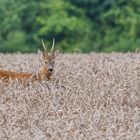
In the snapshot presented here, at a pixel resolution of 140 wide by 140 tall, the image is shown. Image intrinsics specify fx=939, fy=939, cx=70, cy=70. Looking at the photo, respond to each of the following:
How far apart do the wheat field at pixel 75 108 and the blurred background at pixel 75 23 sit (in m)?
30.7

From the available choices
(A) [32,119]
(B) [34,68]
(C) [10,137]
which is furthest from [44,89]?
(B) [34,68]

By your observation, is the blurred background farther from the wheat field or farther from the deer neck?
the wheat field

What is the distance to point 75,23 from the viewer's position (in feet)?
144

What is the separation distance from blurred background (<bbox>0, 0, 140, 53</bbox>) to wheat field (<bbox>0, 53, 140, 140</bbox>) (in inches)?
1210

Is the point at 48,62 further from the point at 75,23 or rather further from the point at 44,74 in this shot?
the point at 75,23

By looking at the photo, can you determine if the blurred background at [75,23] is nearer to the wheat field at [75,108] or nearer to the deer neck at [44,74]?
the deer neck at [44,74]

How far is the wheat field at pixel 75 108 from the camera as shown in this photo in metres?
7.93

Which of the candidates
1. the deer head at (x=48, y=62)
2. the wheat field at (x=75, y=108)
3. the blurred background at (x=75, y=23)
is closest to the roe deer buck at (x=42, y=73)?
the deer head at (x=48, y=62)

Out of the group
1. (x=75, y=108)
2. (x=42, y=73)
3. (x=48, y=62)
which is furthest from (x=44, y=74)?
(x=75, y=108)

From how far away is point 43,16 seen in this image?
4547 centimetres

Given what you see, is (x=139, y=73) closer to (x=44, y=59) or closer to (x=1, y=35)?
(x=44, y=59)

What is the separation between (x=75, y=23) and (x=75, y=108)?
3478 cm

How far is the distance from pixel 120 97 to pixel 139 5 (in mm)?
36472

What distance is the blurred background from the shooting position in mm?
43062
